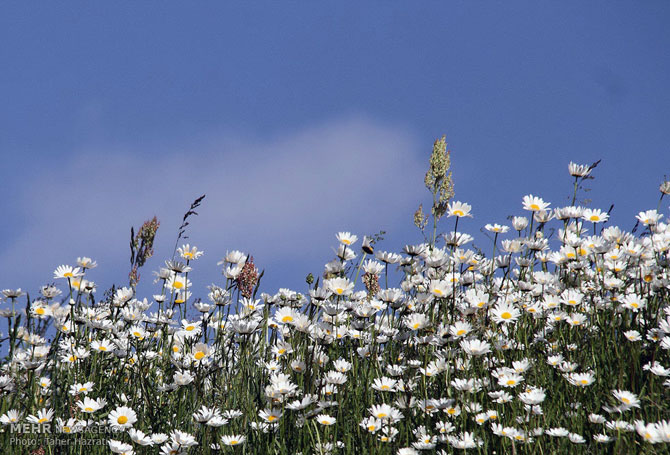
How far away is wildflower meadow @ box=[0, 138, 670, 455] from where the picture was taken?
3.54 meters

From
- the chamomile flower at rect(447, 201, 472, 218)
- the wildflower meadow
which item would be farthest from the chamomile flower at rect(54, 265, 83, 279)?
the chamomile flower at rect(447, 201, 472, 218)

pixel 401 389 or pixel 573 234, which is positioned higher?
pixel 573 234

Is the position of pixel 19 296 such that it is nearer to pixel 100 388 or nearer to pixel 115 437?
pixel 100 388

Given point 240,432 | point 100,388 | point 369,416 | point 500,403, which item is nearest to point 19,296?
point 100,388

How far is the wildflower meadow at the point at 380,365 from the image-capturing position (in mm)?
3539

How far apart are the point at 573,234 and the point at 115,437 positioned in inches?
142

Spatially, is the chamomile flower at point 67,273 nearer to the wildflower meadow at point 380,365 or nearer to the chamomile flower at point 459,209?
the wildflower meadow at point 380,365

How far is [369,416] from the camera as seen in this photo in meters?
3.95

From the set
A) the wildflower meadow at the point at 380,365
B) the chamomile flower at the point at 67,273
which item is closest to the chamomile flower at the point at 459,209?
the wildflower meadow at the point at 380,365

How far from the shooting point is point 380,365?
4609 millimetres

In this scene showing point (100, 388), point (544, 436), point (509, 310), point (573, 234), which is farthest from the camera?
point (573, 234)

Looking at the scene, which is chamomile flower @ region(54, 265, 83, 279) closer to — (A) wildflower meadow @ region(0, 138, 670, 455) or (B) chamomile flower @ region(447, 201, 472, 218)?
(A) wildflower meadow @ region(0, 138, 670, 455)

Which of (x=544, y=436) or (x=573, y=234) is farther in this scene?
(x=573, y=234)

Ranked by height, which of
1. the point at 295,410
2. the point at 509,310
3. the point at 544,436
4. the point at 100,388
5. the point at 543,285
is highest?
the point at 543,285
